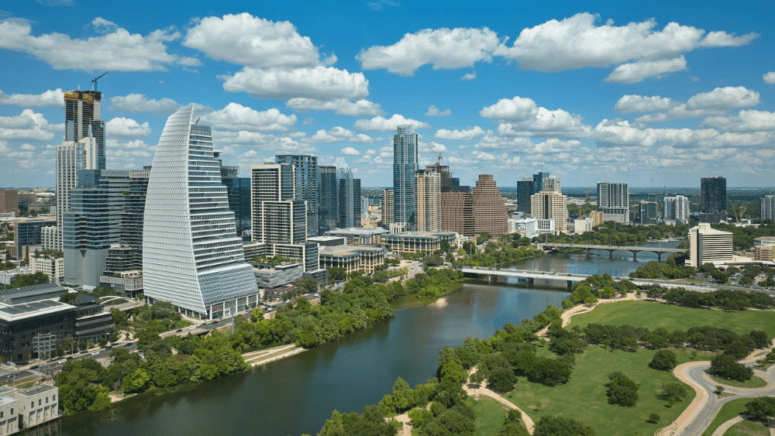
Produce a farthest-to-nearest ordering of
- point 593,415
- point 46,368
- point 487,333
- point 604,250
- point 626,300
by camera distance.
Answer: point 604,250
point 626,300
point 487,333
point 46,368
point 593,415

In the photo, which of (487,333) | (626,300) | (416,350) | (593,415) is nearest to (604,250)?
(626,300)

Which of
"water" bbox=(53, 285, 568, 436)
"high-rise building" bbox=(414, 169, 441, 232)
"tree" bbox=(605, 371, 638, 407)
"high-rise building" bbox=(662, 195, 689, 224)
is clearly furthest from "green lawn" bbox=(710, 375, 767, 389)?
"high-rise building" bbox=(662, 195, 689, 224)

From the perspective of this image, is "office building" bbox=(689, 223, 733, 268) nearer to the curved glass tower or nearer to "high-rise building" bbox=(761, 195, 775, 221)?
the curved glass tower

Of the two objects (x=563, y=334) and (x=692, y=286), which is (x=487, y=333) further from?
(x=692, y=286)

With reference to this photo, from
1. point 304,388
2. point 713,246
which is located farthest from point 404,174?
point 304,388

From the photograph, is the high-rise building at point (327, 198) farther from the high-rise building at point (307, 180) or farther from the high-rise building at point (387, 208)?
the high-rise building at point (387, 208)
